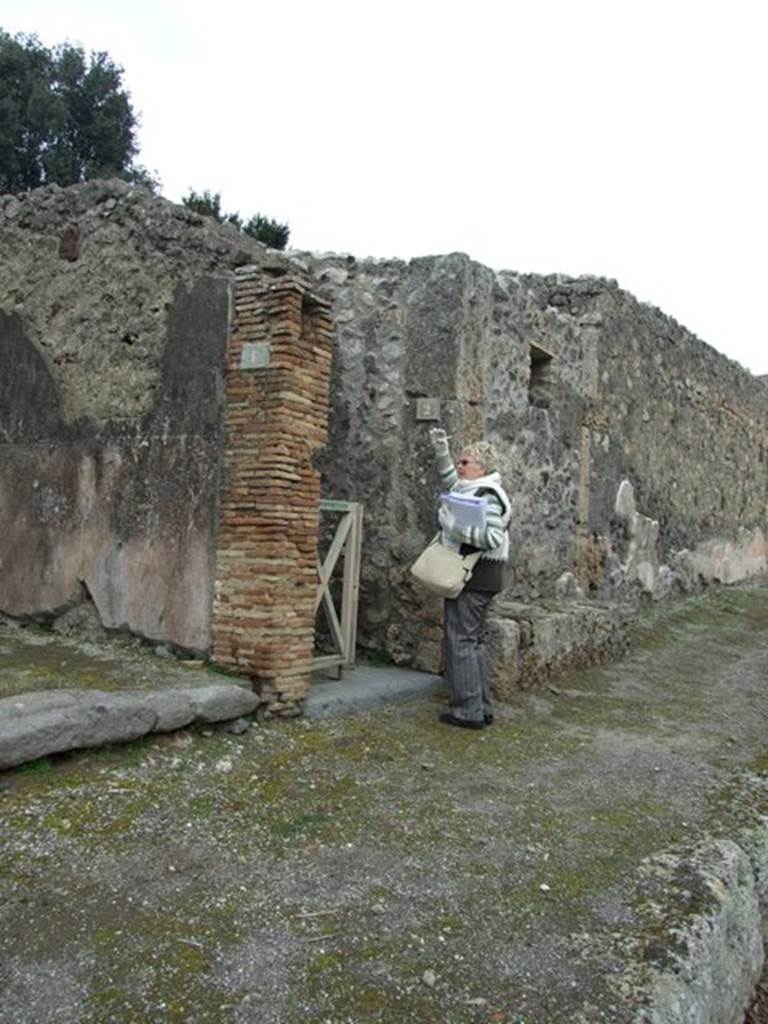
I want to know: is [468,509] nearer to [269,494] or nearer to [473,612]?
[473,612]

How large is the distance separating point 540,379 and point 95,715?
4689 millimetres

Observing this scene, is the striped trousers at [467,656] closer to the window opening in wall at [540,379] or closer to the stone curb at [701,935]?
the stone curb at [701,935]

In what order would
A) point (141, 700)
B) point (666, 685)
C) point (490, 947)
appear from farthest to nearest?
point (666, 685), point (141, 700), point (490, 947)

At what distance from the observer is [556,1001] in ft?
7.58

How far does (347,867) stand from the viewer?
3053 mm

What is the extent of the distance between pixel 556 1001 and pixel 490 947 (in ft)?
0.98

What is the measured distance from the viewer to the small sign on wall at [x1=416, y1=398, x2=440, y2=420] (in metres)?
5.95

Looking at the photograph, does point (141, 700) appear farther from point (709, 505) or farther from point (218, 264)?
point (709, 505)

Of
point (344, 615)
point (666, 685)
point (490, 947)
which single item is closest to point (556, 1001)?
point (490, 947)

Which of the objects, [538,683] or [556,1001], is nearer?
[556,1001]

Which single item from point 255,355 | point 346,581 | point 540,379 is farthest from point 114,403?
point 540,379

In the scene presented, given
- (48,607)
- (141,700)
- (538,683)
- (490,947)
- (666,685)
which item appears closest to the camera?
(490,947)

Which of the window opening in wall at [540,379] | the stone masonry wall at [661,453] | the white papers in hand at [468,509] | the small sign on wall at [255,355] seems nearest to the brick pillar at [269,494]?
the small sign on wall at [255,355]

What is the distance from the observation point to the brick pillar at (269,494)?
4.62 meters
